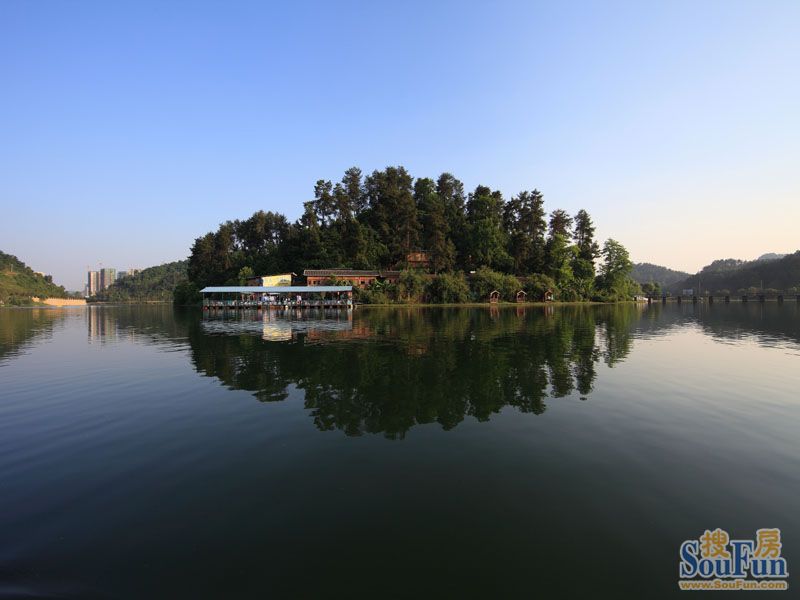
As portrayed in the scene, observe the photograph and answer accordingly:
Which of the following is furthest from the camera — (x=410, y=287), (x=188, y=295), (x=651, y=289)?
(x=651, y=289)

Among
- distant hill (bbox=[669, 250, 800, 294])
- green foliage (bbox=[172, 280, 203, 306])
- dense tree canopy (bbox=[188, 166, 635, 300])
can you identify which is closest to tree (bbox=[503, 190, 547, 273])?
dense tree canopy (bbox=[188, 166, 635, 300])

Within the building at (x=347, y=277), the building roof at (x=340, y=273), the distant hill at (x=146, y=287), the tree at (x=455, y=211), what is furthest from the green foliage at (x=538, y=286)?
the distant hill at (x=146, y=287)

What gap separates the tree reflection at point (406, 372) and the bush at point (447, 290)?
45274 mm

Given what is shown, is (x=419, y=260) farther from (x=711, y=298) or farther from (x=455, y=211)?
(x=711, y=298)

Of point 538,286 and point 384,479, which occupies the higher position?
point 538,286

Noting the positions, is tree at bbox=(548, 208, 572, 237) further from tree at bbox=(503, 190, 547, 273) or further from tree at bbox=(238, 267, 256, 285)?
tree at bbox=(238, 267, 256, 285)

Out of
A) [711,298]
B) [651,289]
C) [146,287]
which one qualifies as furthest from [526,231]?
[146,287]

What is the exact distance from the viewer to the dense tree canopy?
82375 mm

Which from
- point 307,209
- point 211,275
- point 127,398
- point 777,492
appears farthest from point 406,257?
point 777,492

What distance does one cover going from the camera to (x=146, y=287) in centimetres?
17888

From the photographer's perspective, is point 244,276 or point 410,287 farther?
point 244,276

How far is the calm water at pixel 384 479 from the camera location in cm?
461

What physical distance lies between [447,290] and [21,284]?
162423 millimetres

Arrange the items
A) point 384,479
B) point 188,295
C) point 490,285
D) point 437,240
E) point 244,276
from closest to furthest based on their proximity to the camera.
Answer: point 384,479 → point 490,285 → point 244,276 → point 437,240 → point 188,295
